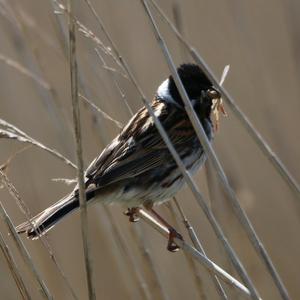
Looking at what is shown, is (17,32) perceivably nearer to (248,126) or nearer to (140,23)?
(140,23)

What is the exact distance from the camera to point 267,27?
186 inches

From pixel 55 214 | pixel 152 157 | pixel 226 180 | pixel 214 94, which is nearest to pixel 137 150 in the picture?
pixel 152 157

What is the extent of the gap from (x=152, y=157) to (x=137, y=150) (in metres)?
0.08

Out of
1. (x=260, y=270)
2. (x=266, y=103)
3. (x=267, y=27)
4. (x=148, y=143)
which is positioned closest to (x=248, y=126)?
(x=148, y=143)

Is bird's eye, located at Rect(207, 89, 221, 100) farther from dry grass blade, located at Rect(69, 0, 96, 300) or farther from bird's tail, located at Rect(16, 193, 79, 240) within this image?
dry grass blade, located at Rect(69, 0, 96, 300)

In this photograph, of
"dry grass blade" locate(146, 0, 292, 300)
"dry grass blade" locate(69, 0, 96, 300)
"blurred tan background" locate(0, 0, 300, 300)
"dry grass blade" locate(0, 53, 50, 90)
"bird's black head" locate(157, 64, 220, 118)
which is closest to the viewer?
"dry grass blade" locate(69, 0, 96, 300)

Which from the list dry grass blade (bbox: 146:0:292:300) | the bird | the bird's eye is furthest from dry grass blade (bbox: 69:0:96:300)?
the bird's eye

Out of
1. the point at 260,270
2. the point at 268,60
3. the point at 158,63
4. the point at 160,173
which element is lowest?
the point at 260,270

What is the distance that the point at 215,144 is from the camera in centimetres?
391

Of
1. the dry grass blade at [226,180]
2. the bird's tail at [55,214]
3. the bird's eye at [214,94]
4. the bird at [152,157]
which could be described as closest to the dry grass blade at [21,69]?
the bird at [152,157]

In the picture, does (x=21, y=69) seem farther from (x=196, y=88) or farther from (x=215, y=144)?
(x=215, y=144)

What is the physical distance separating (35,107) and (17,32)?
109cm

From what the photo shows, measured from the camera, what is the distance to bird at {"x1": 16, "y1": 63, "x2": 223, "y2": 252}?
2867 mm

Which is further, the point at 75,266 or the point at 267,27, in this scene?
the point at 267,27
